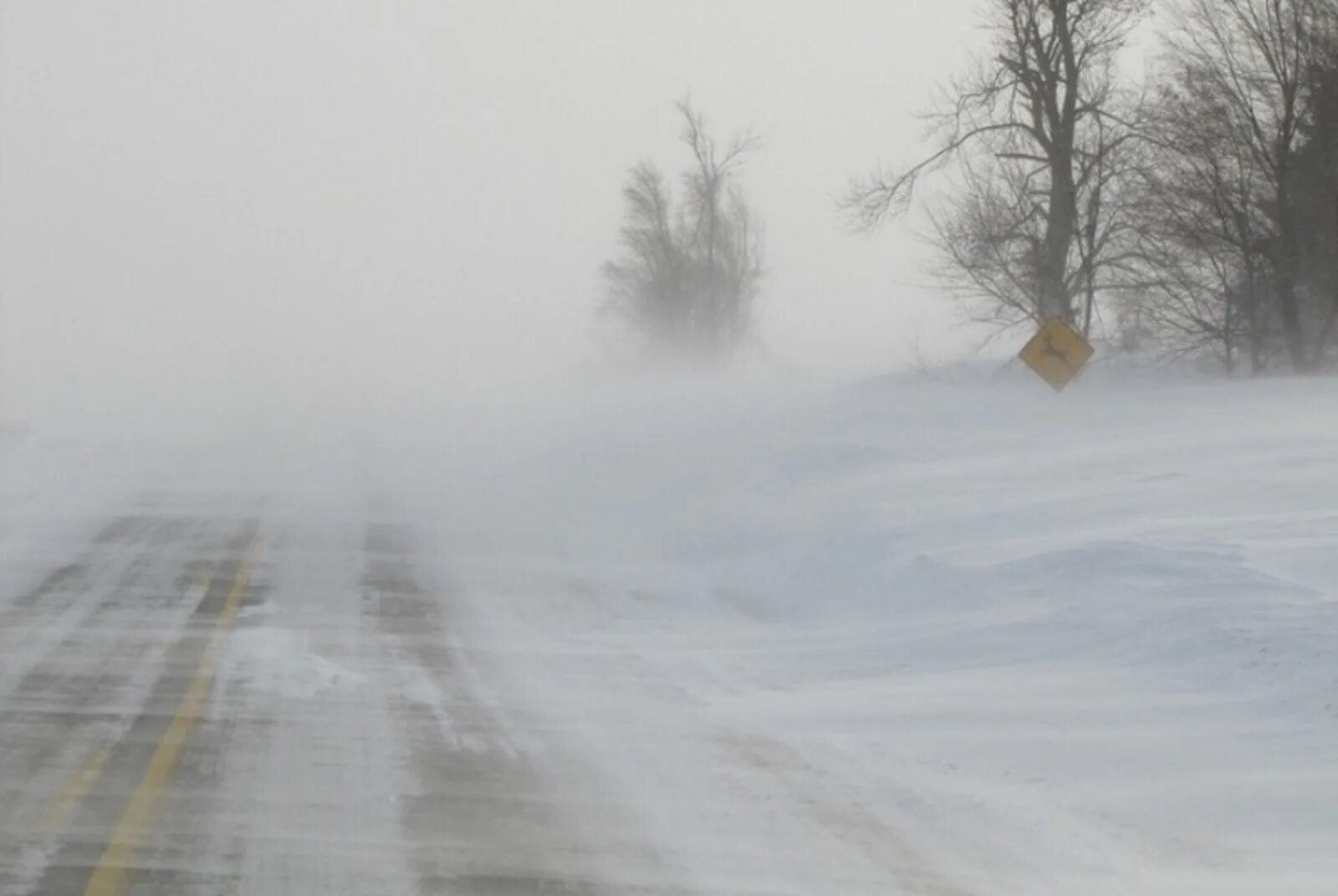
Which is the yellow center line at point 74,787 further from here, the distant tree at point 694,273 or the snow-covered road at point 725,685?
the distant tree at point 694,273

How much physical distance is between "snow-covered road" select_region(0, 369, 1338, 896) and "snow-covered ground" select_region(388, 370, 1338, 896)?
0.12ft

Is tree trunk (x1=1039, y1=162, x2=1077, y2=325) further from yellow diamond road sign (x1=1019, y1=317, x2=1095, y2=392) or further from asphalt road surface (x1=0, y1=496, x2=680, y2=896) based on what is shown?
asphalt road surface (x1=0, y1=496, x2=680, y2=896)

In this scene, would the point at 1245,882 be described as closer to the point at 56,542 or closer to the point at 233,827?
the point at 233,827

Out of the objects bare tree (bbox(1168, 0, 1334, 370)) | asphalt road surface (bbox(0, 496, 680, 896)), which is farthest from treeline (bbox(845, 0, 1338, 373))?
asphalt road surface (bbox(0, 496, 680, 896))

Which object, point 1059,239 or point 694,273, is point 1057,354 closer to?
point 1059,239

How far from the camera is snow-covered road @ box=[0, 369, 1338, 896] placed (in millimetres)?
7090

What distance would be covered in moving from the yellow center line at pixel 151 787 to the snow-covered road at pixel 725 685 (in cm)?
3

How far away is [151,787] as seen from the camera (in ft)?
26.6

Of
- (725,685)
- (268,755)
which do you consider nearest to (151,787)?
(268,755)

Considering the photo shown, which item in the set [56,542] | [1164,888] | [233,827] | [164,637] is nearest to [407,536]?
[56,542]

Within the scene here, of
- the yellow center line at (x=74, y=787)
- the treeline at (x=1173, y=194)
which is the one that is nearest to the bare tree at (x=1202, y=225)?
the treeline at (x=1173, y=194)

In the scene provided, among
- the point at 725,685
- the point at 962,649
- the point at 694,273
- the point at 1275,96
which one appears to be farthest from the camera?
the point at 694,273

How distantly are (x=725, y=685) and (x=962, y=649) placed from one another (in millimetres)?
1756

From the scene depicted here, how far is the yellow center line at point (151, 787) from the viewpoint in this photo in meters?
6.70
